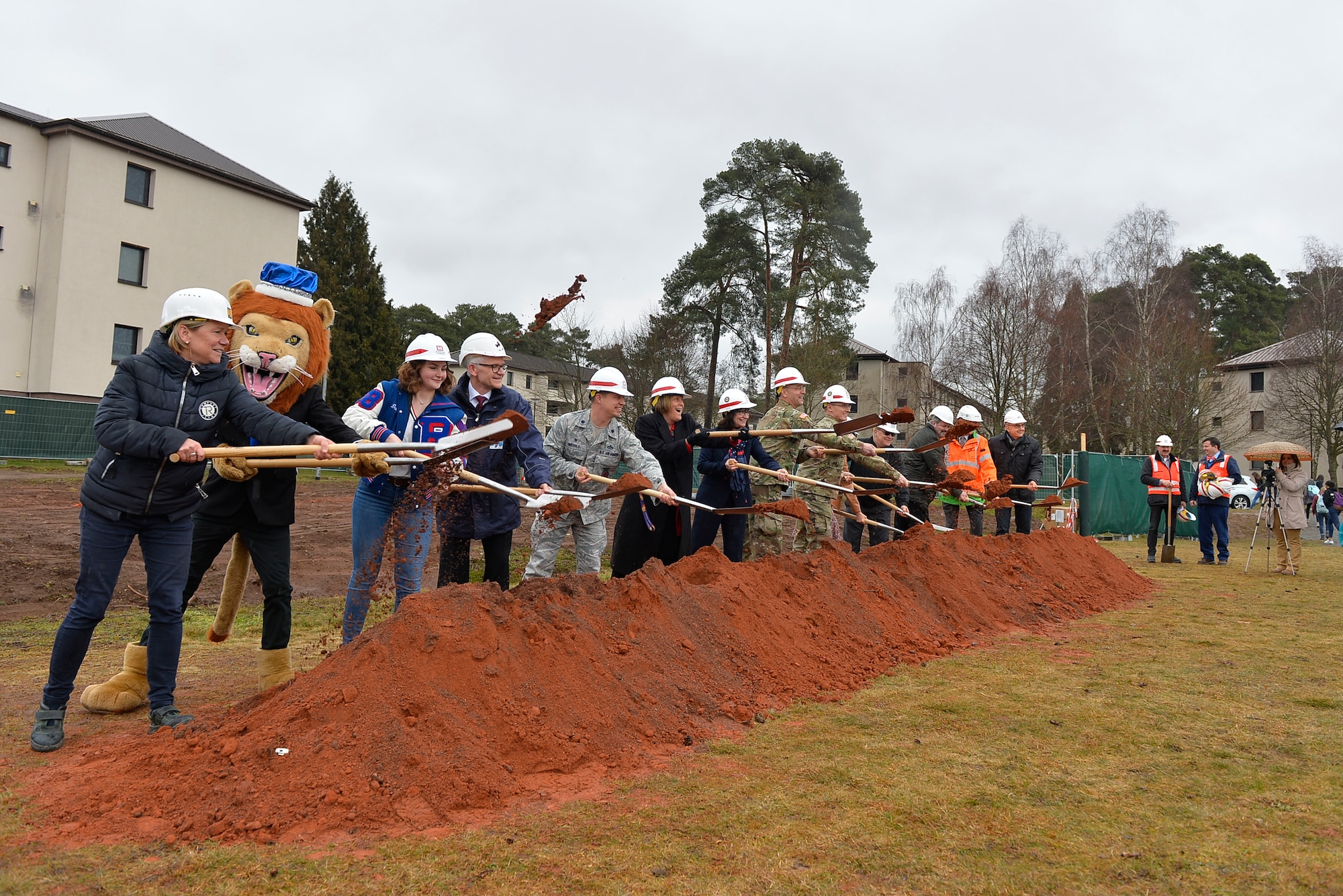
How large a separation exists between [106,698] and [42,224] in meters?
26.7

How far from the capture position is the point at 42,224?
2509 centimetres

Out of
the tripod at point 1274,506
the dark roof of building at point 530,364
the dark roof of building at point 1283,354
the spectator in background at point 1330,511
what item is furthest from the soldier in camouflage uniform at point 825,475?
the dark roof of building at point 530,364

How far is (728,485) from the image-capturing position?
7160 millimetres

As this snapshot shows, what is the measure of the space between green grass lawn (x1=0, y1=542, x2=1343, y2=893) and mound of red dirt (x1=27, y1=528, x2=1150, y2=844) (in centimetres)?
17

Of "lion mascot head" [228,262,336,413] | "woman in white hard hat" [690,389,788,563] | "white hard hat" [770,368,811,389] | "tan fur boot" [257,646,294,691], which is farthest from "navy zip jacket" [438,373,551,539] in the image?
"white hard hat" [770,368,811,389]

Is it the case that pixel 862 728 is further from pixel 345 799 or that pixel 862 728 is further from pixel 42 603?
pixel 42 603

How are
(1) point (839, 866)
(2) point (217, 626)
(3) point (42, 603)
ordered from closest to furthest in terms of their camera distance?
1. (1) point (839, 866)
2. (2) point (217, 626)
3. (3) point (42, 603)

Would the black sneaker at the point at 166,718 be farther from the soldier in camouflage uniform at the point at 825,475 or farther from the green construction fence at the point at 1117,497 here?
the green construction fence at the point at 1117,497

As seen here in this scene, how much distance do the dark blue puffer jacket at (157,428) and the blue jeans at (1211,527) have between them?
44.0 ft

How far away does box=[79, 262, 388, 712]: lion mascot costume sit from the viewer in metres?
4.27

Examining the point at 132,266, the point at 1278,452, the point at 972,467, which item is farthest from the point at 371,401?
the point at 132,266

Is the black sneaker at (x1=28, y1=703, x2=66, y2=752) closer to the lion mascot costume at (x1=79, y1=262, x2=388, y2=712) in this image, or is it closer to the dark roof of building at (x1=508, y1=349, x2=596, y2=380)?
the lion mascot costume at (x1=79, y1=262, x2=388, y2=712)

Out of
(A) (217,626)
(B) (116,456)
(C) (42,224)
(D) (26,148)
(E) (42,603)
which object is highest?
(D) (26,148)

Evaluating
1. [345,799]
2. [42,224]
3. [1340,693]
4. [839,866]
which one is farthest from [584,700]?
[42,224]
